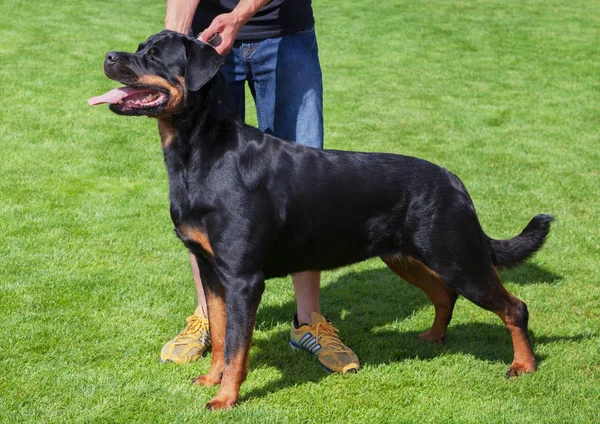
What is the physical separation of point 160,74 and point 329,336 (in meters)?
1.78

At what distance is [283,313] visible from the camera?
493 cm

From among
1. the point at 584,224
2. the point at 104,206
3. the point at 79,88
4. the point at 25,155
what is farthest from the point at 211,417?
the point at 79,88

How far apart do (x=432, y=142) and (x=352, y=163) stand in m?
5.60

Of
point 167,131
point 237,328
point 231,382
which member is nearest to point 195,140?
point 167,131

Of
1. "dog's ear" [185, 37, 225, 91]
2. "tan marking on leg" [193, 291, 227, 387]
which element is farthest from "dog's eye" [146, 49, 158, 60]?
"tan marking on leg" [193, 291, 227, 387]

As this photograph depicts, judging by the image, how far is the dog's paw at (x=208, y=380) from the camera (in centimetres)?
392

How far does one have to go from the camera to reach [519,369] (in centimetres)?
407

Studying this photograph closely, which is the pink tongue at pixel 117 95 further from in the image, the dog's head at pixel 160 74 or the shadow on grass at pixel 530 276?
the shadow on grass at pixel 530 276

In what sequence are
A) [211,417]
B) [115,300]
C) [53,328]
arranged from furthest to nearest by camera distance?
1. [115,300]
2. [53,328]
3. [211,417]

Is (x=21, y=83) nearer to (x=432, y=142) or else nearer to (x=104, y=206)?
(x=104, y=206)

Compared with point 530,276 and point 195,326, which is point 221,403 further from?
point 530,276

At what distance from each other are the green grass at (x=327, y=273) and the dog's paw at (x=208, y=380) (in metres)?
0.08

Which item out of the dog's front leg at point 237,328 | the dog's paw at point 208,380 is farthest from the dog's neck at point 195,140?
the dog's paw at point 208,380

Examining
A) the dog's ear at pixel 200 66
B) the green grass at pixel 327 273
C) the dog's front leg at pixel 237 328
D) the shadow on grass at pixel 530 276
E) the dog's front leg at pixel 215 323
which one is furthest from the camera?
the shadow on grass at pixel 530 276
